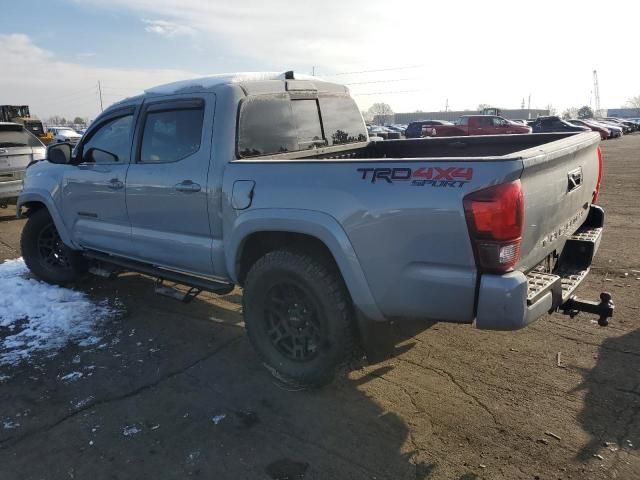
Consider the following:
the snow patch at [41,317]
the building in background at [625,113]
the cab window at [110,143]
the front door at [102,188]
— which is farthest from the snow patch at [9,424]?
the building in background at [625,113]

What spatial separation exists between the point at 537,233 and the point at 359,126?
2602 millimetres

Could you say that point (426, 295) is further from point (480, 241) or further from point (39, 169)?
point (39, 169)

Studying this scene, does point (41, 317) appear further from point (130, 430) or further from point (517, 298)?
point (517, 298)

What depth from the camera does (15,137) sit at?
9.73 metres

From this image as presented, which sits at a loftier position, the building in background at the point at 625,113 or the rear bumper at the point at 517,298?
the building in background at the point at 625,113

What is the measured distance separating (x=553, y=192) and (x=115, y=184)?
3588 mm

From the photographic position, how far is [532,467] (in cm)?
263

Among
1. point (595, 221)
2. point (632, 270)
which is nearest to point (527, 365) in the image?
point (595, 221)

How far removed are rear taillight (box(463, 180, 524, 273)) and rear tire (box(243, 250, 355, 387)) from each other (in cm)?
97

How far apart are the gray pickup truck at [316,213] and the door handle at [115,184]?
2cm

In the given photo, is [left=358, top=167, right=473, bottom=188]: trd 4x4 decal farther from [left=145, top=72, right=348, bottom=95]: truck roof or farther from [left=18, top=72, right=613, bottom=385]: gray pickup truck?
[left=145, top=72, right=348, bottom=95]: truck roof

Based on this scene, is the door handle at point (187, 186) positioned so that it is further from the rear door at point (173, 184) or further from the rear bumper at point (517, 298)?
the rear bumper at point (517, 298)

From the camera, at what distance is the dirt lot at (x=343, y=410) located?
2707 millimetres

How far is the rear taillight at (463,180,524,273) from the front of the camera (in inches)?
97.5
